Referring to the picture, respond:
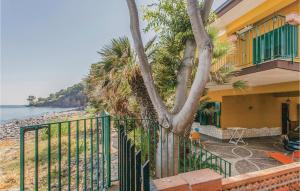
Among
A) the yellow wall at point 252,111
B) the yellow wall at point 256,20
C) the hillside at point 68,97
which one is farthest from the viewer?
the hillside at point 68,97

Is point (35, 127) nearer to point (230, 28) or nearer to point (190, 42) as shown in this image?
point (190, 42)

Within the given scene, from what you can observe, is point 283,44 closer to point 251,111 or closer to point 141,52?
point 141,52

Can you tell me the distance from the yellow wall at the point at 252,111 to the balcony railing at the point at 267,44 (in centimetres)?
463

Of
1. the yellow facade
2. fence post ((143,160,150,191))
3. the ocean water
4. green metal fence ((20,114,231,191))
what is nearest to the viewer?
fence post ((143,160,150,191))

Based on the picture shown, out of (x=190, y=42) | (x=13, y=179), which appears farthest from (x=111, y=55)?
(x=13, y=179)

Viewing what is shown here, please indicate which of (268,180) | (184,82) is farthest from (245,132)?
(268,180)

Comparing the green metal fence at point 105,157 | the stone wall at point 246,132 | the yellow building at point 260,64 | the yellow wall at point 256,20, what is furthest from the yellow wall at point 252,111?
the green metal fence at point 105,157

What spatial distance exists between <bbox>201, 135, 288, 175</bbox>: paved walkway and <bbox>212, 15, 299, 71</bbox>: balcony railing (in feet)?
13.3

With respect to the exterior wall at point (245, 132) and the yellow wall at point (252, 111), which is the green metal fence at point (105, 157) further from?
the yellow wall at point (252, 111)

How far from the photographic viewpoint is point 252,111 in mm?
14633

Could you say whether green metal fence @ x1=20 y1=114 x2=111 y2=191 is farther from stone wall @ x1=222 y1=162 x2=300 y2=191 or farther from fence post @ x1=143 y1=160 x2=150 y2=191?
stone wall @ x1=222 y1=162 x2=300 y2=191

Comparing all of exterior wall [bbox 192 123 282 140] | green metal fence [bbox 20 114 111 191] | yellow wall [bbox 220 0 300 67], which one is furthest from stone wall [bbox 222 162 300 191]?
exterior wall [bbox 192 123 282 140]

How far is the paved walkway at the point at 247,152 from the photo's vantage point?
8407mm

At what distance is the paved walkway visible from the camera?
8.41 metres
